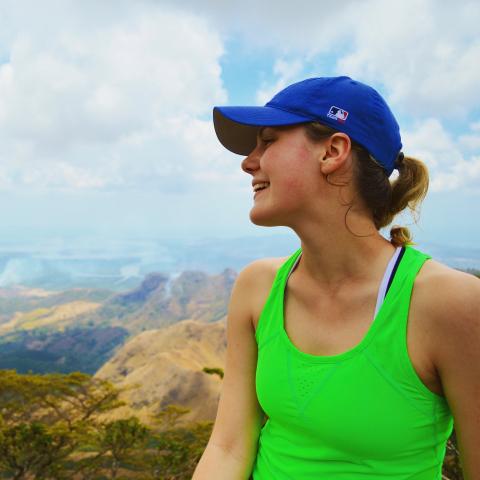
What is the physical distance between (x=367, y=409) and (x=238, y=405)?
1.93ft

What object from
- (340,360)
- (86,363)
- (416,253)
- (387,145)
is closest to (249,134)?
(387,145)

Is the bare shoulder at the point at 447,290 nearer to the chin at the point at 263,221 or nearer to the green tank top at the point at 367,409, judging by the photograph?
the green tank top at the point at 367,409

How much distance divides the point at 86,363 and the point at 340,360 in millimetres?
112068

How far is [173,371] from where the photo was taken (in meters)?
53.6

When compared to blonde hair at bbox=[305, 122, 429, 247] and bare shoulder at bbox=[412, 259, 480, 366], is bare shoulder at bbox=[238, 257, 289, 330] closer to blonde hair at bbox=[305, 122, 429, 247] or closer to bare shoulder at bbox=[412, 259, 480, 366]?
blonde hair at bbox=[305, 122, 429, 247]

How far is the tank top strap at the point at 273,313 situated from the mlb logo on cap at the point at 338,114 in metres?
0.56

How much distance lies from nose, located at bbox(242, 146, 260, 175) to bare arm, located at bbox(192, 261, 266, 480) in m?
0.40

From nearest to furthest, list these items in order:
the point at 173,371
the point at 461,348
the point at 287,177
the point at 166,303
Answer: the point at 461,348 < the point at 287,177 < the point at 173,371 < the point at 166,303

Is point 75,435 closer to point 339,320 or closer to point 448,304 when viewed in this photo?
point 339,320

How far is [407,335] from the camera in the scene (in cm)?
141

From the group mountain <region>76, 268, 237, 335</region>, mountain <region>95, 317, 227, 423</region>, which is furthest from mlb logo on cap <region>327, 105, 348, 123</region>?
mountain <region>76, 268, 237, 335</region>

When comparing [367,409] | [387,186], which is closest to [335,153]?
[387,186]

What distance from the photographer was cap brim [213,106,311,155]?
64.1 inches

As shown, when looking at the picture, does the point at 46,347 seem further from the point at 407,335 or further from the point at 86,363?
the point at 407,335
